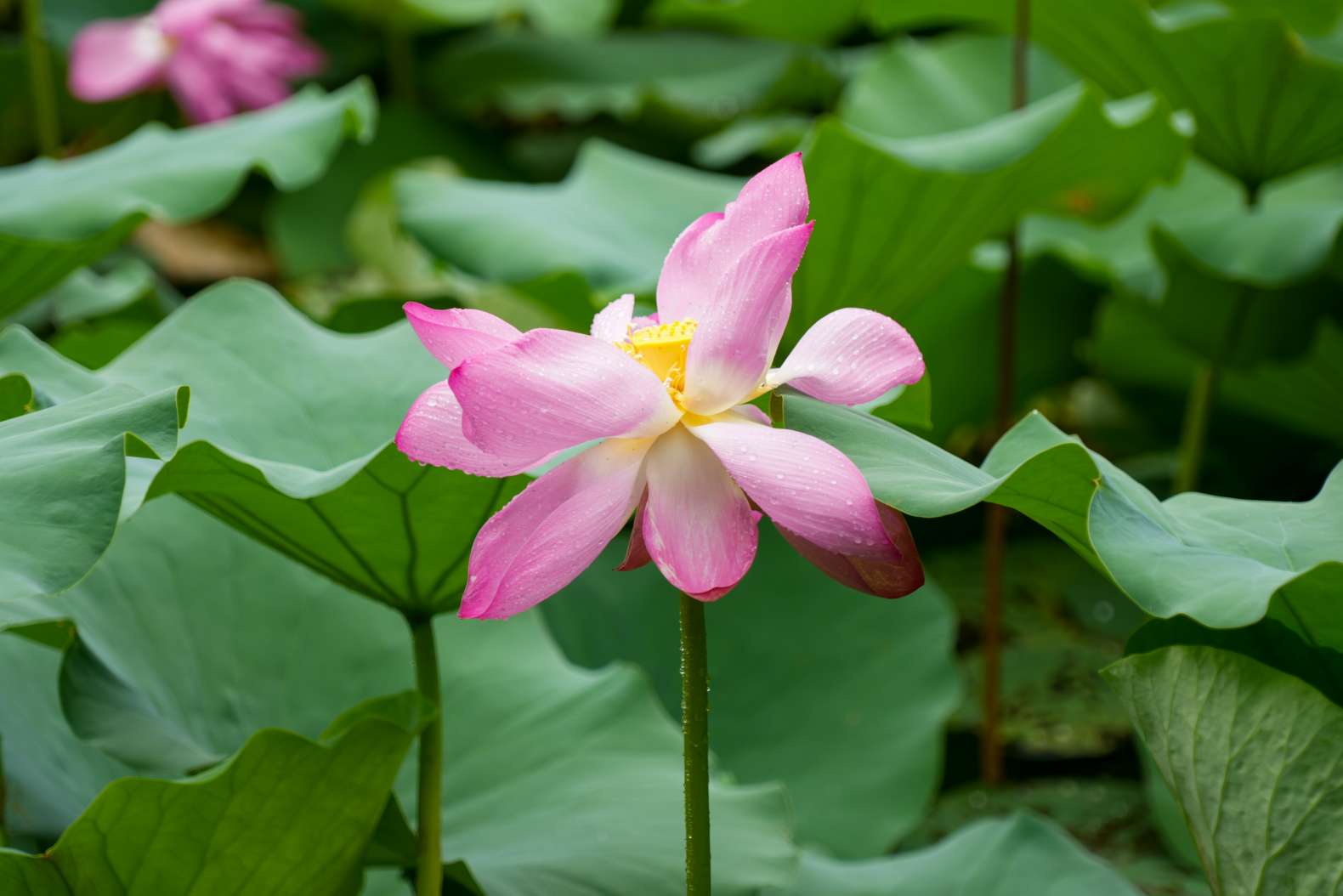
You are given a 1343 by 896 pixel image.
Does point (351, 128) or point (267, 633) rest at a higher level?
point (351, 128)

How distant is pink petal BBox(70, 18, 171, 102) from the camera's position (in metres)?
1.92

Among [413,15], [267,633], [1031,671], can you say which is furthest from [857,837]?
[413,15]

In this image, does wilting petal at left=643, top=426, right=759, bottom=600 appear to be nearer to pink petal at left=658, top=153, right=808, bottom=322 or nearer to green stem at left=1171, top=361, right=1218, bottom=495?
pink petal at left=658, top=153, right=808, bottom=322

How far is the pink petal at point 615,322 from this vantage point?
0.57 meters

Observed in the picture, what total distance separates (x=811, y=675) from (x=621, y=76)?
173cm

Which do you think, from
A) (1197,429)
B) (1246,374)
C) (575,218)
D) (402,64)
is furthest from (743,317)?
(402,64)

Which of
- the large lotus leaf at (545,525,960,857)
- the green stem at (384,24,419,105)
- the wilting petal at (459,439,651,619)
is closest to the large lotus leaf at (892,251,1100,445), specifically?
the large lotus leaf at (545,525,960,857)

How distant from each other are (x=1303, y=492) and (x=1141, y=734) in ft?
4.24

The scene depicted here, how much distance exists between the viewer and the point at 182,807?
2.07 ft

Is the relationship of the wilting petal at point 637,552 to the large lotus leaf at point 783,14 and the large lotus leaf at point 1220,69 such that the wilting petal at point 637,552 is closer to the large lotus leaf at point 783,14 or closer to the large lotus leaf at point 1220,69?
the large lotus leaf at point 1220,69

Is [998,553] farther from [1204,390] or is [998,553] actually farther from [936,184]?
[936,184]

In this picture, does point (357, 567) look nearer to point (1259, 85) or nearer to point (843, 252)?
point (843, 252)

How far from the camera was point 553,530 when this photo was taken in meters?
0.49

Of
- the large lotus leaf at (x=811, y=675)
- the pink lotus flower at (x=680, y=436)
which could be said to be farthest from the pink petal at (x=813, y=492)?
the large lotus leaf at (x=811, y=675)
